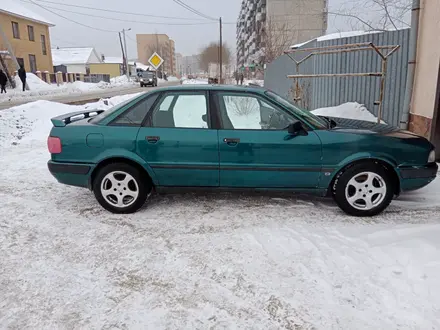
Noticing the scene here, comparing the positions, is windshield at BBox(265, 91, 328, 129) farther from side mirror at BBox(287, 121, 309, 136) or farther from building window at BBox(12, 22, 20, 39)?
building window at BBox(12, 22, 20, 39)

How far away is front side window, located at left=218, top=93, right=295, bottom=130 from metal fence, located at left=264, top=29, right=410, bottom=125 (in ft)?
16.7

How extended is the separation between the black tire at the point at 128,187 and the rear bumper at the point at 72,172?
13 centimetres

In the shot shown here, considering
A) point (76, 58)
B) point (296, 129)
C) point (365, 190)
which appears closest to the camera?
point (296, 129)

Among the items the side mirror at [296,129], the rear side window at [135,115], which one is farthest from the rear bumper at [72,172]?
the side mirror at [296,129]

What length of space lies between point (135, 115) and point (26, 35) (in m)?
43.1

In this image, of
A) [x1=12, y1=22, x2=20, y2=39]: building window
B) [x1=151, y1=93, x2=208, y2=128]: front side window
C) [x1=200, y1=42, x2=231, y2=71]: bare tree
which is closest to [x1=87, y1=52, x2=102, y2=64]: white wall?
[x1=200, y1=42, x2=231, y2=71]: bare tree

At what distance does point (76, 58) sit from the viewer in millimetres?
70938

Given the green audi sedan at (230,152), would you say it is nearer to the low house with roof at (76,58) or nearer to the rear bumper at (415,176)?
the rear bumper at (415,176)

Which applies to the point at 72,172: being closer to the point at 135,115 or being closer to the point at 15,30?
the point at 135,115

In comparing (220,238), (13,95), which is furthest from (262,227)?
(13,95)

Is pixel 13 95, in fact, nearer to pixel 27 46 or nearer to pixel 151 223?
pixel 27 46

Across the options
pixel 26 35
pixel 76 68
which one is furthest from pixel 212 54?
pixel 26 35

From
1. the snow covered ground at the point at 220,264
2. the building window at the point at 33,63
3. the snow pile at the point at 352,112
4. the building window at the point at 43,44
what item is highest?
the building window at the point at 43,44

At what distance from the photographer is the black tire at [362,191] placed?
3967 millimetres
